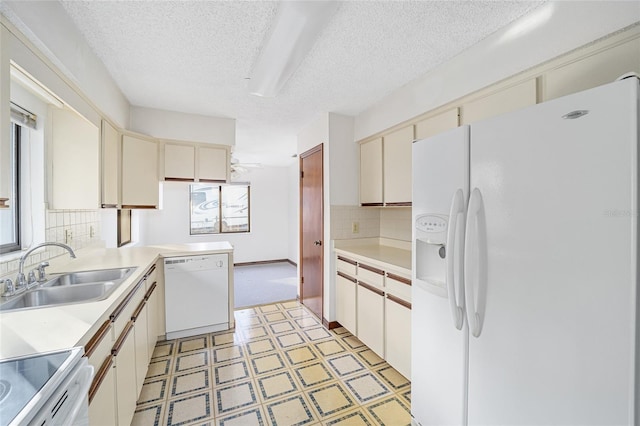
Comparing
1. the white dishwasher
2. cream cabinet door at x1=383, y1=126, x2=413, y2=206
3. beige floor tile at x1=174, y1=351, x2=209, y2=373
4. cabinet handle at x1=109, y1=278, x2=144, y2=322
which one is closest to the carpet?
the white dishwasher

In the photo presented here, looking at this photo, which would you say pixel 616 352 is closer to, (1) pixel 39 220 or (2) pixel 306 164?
(1) pixel 39 220

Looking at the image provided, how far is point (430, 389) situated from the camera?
1.48 m

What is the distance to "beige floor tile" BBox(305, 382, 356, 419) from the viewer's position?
71.3 inches

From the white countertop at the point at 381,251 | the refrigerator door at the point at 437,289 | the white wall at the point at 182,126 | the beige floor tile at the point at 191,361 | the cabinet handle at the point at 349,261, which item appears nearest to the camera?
the refrigerator door at the point at 437,289

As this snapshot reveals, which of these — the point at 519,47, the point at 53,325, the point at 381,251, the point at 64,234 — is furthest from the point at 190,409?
the point at 519,47

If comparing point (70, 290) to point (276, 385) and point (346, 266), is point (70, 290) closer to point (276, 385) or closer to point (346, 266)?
point (276, 385)

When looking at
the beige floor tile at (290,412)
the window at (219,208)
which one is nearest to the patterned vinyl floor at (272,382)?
the beige floor tile at (290,412)

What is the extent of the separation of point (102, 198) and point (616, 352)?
3.08 m

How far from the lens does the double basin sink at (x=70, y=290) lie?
4.61 feet

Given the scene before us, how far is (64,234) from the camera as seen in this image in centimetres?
206

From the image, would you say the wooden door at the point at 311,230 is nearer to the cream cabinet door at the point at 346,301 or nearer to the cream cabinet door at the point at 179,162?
the cream cabinet door at the point at 346,301

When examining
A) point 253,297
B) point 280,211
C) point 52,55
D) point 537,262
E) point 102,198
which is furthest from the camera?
point 280,211

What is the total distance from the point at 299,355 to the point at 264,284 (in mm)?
2419

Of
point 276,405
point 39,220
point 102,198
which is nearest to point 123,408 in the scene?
point 276,405
